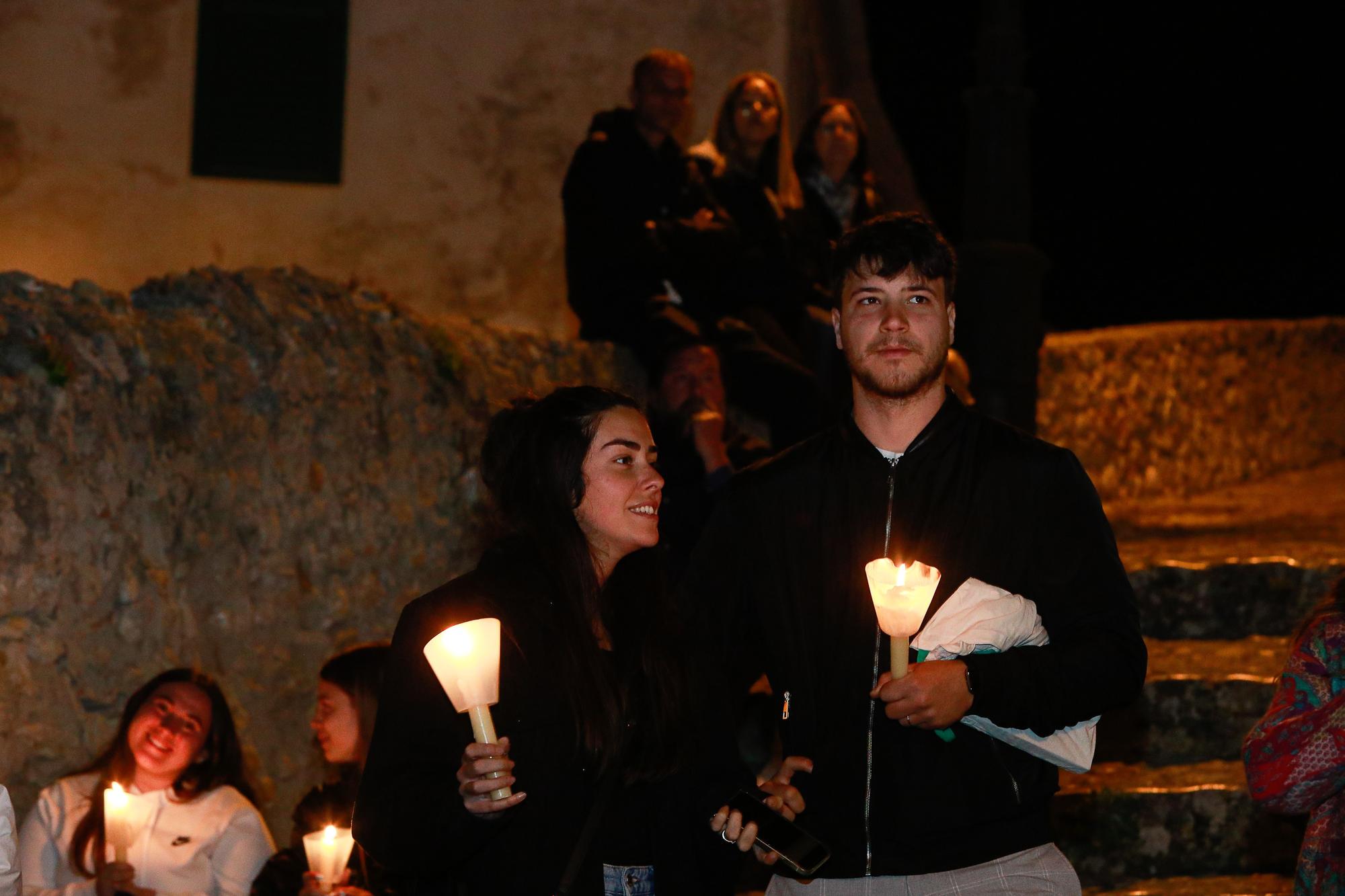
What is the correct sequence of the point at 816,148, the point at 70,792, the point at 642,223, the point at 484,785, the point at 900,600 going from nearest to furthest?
the point at 484,785 → the point at 900,600 → the point at 70,792 → the point at 642,223 → the point at 816,148

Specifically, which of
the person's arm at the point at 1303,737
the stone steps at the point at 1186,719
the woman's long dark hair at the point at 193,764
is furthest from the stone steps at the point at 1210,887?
the woman's long dark hair at the point at 193,764

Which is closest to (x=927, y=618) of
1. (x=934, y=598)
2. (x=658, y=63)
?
(x=934, y=598)

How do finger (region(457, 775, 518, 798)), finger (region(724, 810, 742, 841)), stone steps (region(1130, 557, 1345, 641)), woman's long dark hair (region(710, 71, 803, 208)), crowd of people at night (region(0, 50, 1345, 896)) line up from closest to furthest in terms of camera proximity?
finger (region(457, 775, 518, 798)), crowd of people at night (region(0, 50, 1345, 896)), finger (region(724, 810, 742, 841)), stone steps (region(1130, 557, 1345, 641)), woman's long dark hair (region(710, 71, 803, 208))

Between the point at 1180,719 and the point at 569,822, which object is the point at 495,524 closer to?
the point at 569,822

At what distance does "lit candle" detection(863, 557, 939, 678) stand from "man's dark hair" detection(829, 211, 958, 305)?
85cm

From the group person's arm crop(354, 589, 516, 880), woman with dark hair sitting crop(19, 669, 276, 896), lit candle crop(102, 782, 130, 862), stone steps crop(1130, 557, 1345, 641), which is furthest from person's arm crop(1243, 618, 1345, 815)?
stone steps crop(1130, 557, 1345, 641)

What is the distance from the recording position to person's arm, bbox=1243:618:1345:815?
3574 millimetres

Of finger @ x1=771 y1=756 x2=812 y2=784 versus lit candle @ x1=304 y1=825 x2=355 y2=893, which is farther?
lit candle @ x1=304 y1=825 x2=355 y2=893

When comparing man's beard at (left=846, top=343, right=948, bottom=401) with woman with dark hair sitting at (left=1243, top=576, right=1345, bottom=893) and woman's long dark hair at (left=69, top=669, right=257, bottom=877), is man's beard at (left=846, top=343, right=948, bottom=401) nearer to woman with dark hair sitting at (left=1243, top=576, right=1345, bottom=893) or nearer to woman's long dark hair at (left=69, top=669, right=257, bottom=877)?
woman with dark hair sitting at (left=1243, top=576, right=1345, bottom=893)

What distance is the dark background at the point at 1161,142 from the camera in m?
20.0

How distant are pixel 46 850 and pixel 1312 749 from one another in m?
3.85

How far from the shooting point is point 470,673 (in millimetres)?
3059

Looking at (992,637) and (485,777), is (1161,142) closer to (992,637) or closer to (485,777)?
(992,637)

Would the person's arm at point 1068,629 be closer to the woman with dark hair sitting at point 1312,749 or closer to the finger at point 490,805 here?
the woman with dark hair sitting at point 1312,749
